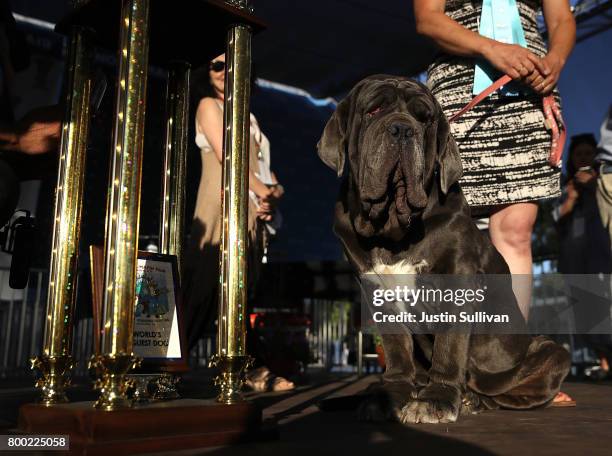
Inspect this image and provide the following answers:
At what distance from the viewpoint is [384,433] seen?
4.98 feet

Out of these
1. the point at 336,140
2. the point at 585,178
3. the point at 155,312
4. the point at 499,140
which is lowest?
the point at 155,312

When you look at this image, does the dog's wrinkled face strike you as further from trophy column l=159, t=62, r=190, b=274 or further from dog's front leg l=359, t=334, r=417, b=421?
trophy column l=159, t=62, r=190, b=274

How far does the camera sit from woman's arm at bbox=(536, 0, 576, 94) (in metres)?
2.35

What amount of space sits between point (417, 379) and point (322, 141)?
92 centimetres

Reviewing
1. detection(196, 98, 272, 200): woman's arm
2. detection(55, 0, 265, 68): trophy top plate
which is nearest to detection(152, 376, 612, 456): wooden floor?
detection(55, 0, 265, 68): trophy top plate

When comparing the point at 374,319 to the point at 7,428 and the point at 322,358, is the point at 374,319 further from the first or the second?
the point at 322,358

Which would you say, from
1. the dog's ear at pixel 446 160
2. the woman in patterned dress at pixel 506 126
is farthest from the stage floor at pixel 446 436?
the dog's ear at pixel 446 160

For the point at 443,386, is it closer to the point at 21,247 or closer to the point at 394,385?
the point at 394,385

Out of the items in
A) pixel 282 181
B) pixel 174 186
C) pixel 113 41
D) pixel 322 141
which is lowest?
pixel 174 186

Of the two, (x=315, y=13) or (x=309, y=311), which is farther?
(x=315, y=13)

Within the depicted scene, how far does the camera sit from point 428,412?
170 cm

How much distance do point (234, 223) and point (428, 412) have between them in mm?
788

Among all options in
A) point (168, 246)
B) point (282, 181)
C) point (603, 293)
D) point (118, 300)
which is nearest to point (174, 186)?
point (168, 246)

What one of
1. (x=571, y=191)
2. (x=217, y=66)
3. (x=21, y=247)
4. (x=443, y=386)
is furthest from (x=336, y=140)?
(x=571, y=191)
